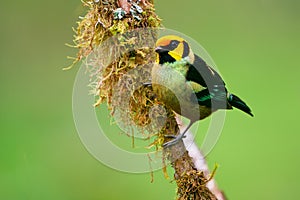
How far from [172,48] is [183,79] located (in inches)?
3.4

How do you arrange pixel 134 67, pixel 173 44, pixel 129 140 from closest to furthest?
pixel 173 44
pixel 134 67
pixel 129 140

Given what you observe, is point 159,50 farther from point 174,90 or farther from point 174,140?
point 174,140

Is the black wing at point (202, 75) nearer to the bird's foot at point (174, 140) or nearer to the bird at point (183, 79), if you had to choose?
the bird at point (183, 79)

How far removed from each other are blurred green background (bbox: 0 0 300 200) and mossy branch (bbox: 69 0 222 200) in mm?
1559

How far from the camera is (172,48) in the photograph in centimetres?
150

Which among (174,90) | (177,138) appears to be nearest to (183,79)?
(174,90)

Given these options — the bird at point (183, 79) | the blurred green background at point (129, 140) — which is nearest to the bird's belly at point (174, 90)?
the bird at point (183, 79)

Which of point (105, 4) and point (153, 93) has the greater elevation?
point (105, 4)
